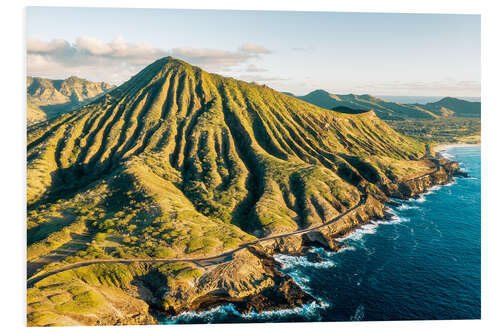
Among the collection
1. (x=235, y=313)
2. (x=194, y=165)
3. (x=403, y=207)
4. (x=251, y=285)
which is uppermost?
(x=194, y=165)

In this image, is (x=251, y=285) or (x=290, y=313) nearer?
(x=290, y=313)

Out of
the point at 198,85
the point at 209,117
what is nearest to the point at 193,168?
the point at 209,117

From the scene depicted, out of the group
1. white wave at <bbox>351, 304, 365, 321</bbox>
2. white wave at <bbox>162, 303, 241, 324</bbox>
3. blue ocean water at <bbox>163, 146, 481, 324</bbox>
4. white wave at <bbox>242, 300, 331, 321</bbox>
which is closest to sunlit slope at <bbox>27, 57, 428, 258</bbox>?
white wave at <bbox>162, 303, 241, 324</bbox>

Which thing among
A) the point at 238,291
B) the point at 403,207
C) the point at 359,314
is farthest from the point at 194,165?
the point at 403,207

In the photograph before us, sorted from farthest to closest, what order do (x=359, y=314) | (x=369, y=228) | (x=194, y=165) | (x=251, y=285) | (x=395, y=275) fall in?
1. (x=194, y=165)
2. (x=369, y=228)
3. (x=395, y=275)
4. (x=251, y=285)
5. (x=359, y=314)

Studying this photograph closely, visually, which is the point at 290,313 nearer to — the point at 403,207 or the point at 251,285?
the point at 251,285

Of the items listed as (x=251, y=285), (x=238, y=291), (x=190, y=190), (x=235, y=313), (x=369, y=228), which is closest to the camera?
(x=235, y=313)

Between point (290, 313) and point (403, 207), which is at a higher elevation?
point (403, 207)

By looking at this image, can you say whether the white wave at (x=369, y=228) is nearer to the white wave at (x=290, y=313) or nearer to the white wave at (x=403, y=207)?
the white wave at (x=403, y=207)
